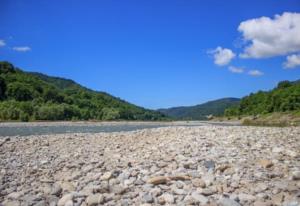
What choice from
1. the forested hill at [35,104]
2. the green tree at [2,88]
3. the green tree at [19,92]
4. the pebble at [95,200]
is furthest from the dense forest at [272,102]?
the pebble at [95,200]

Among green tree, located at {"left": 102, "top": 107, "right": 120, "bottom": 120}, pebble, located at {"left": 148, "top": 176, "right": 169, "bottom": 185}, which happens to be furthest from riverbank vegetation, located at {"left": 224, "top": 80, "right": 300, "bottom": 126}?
pebble, located at {"left": 148, "top": 176, "right": 169, "bottom": 185}

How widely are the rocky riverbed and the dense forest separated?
8418 cm

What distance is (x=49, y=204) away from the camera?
8.94m

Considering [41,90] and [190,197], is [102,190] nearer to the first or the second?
[190,197]

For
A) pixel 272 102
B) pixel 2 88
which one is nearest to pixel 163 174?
pixel 272 102

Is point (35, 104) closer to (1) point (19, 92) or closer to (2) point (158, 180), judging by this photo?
(1) point (19, 92)

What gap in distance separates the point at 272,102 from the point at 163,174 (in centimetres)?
10206

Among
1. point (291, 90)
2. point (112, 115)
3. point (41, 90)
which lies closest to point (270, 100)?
point (291, 90)

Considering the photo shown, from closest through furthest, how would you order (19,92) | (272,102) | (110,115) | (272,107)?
(272,107)
(272,102)
(19,92)
(110,115)

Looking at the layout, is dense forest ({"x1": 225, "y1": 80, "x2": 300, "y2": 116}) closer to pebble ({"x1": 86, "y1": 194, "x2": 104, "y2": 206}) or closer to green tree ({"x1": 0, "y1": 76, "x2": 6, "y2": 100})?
green tree ({"x1": 0, "y1": 76, "x2": 6, "y2": 100})

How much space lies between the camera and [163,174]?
10.9 meters

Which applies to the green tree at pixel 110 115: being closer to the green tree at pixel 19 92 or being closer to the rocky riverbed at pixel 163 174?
the green tree at pixel 19 92

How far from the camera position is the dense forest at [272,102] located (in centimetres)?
9759

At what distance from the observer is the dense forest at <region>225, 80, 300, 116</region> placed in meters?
97.6
